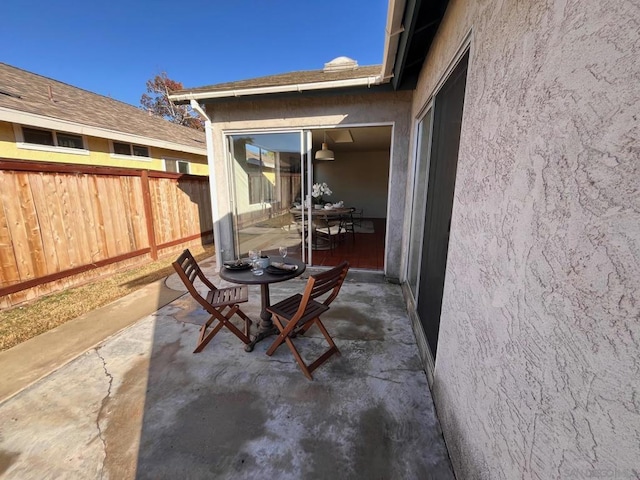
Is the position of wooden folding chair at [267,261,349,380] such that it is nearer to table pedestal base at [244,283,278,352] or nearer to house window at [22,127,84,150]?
table pedestal base at [244,283,278,352]

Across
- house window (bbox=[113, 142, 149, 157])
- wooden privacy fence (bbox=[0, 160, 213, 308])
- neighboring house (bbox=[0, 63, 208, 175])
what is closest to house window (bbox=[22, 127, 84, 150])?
neighboring house (bbox=[0, 63, 208, 175])

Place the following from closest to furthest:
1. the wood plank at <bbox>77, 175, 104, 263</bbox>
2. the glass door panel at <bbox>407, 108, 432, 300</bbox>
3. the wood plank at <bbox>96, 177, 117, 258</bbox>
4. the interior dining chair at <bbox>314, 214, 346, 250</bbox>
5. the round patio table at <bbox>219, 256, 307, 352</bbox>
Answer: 1. the round patio table at <bbox>219, 256, 307, 352</bbox>
2. the glass door panel at <bbox>407, 108, 432, 300</bbox>
3. the wood plank at <bbox>77, 175, 104, 263</bbox>
4. the wood plank at <bbox>96, 177, 117, 258</bbox>
5. the interior dining chair at <bbox>314, 214, 346, 250</bbox>

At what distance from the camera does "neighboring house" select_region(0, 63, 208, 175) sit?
15.3ft

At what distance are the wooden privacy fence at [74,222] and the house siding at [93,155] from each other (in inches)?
61.6

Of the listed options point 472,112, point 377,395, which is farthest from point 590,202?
point 377,395

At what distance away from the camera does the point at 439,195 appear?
226 cm

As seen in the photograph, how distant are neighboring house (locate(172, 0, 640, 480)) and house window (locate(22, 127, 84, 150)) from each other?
6884 mm

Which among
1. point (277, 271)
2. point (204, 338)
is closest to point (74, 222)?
point (204, 338)

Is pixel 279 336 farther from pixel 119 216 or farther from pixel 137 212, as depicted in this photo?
pixel 137 212

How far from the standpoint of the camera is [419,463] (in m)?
1.54

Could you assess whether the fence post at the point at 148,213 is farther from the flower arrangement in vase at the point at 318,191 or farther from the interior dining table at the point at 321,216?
the flower arrangement in vase at the point at 318,191

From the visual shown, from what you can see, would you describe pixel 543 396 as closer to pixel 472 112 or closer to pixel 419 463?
pixel 419 463

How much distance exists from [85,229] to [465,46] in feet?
18.0

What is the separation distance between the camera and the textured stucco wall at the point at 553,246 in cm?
58
